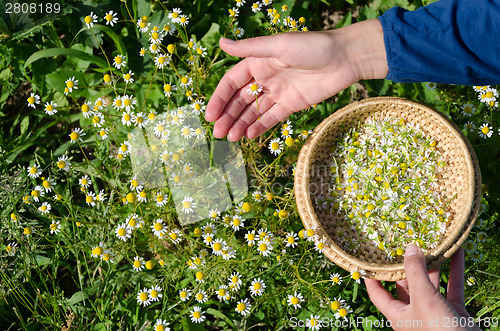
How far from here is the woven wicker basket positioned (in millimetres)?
1734

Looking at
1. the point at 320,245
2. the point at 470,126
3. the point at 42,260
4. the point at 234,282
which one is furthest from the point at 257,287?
the point at 470,126

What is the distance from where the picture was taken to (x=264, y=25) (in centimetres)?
216

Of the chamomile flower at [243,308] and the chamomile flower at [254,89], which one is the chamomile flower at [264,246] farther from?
the chamomile flower at [254,89]

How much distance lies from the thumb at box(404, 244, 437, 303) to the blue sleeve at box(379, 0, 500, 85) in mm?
788

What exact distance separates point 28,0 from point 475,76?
2279mm

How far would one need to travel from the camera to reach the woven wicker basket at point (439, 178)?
1.73 meters

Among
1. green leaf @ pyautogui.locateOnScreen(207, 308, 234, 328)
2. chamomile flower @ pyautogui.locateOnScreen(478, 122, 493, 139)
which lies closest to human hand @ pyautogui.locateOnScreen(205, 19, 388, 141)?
chamomile flower @ pyautogui.locateOnScreen(478, 122, 493, 139)

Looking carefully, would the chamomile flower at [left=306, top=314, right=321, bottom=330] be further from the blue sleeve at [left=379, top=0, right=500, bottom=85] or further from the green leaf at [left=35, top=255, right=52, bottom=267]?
the green leaf at [left=35, top=255, right=52, bottom=267]

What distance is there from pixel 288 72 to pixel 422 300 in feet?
3.73

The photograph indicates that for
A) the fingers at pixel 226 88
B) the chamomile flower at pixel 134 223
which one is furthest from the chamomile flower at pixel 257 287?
the fingers at pixel 226 88

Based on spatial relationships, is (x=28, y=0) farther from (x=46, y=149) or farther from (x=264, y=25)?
(x=264, y=25)

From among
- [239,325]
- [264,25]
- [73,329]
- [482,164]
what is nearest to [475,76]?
[482,164]

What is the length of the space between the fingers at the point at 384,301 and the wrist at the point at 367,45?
38.6 inches

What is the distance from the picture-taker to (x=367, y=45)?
171cm
